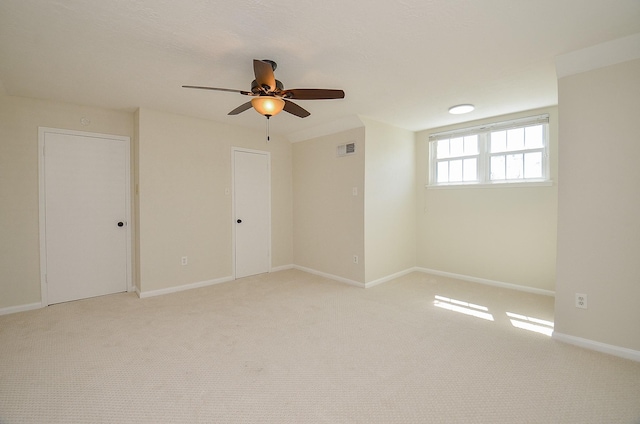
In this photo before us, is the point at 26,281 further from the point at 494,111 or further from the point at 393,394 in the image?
the point at 494,111

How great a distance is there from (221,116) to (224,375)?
3252 mm

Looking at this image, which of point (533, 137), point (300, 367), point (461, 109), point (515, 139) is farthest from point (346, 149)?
point (300, 367)

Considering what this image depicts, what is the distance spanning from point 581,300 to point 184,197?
4.56m

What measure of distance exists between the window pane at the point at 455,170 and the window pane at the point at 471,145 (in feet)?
0.60

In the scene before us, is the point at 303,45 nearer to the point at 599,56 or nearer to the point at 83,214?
the point at 599,56

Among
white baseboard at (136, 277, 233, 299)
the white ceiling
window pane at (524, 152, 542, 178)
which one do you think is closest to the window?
window pane at (524, 152, 542, 178)

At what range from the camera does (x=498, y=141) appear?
4191mm

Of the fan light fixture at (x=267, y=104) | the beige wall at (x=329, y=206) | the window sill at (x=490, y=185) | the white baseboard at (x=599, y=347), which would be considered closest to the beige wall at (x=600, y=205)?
the white baseboard at (x=599, y=347)

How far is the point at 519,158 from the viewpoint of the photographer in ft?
13.2

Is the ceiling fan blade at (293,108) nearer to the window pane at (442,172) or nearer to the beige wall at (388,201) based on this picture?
the beige wall at (388,201)

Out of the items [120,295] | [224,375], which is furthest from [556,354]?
[120,295]

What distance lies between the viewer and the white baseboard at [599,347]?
229cm

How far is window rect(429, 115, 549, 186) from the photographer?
3855 millimetres

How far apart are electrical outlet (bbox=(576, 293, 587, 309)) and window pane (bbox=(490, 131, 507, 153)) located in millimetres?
2310
